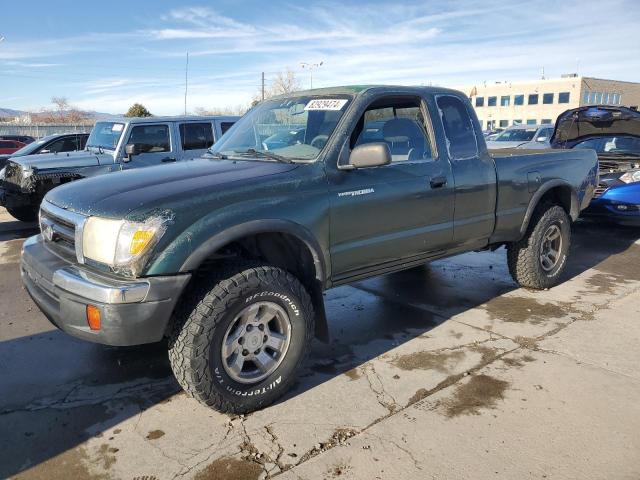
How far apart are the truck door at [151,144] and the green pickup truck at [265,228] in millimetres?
4231

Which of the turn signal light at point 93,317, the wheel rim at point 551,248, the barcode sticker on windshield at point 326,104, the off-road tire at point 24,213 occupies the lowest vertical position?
the off-road tire at point 24,213

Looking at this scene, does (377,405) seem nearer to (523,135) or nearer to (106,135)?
(106,135)

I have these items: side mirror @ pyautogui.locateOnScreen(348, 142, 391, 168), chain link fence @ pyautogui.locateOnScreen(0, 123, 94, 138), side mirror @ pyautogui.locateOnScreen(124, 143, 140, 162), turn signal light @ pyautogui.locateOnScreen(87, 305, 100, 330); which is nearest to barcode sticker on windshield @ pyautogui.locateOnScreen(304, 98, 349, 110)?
side mirror @ pyautogui.locateOnScreen(348, 142, 391, 168)

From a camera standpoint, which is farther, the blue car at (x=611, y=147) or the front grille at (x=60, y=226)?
the blue car at (x=611, y=147)

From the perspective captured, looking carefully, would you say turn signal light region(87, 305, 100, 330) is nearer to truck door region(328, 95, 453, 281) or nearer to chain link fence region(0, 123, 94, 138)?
truck door region(328, 95, 453, 281)

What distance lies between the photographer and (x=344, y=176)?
351 cm

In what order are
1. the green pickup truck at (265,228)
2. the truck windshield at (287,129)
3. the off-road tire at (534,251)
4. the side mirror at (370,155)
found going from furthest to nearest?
the off-road tire at (534,251) < the truck windshield at (287,129) < the side mirror at (370,155) < the green pickup truck at (265,228)

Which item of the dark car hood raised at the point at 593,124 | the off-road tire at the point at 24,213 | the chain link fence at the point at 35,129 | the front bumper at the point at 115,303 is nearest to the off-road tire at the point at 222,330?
the front bumper at the point at 115,303

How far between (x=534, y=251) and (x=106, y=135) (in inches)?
275

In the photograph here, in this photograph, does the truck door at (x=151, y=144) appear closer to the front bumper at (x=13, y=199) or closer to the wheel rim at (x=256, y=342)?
the front bumper at (x=13, y=199)

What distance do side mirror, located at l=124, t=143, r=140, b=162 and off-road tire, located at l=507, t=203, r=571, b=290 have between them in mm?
5531

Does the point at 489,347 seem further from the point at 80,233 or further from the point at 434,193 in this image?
the point at 80,233

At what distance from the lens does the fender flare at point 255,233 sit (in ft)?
9.23

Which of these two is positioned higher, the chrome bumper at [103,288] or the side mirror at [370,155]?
the side mirror at [370,155]
